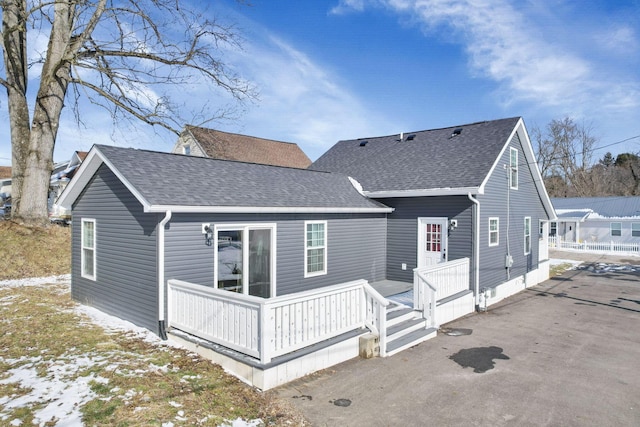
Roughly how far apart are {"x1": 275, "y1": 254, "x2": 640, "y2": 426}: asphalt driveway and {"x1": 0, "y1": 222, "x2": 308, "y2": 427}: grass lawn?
2.88ft

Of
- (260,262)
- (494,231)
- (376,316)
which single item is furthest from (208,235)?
(494,231)

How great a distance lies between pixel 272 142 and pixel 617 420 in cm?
3046

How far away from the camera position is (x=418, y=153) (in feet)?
47.0

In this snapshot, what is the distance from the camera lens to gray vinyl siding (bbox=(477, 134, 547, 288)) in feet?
37.7

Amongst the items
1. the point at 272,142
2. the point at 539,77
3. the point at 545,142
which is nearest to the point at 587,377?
the point at 539,77

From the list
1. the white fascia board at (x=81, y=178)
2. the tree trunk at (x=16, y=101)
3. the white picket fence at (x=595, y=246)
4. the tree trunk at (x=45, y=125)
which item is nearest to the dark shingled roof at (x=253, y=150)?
the tree trunk at (x=45, y=125)

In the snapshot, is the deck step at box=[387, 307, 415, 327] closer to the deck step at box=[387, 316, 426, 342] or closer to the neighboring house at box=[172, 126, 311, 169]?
the deck step at box=[387, 316, 426, 342]

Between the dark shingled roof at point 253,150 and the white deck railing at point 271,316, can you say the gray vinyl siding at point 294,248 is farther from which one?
the dark shingled roof at point 253,150

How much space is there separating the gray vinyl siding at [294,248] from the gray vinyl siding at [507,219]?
310 cm

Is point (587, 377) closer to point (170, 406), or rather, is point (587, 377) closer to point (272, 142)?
point (170, 406)

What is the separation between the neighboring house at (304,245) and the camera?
20.3ft

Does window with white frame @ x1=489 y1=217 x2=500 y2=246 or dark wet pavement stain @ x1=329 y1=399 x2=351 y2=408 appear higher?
window with white frame @ x1=489 y1=217 x2=500 y2=246

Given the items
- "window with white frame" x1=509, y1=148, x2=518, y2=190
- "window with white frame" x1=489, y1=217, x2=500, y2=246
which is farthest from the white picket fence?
"window with white frame" x1=489, y1=217, x2=500, y2=246

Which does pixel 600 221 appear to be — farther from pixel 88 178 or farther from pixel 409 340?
pixel 88 178
